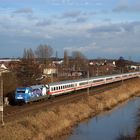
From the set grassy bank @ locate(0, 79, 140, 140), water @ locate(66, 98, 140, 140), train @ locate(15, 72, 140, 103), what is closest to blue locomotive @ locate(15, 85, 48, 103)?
train @ locate(15, 72, 140, 103)

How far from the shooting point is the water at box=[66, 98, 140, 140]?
35.4m

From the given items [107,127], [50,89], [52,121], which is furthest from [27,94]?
[52,121]

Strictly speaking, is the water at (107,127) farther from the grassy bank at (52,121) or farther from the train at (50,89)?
the train at (50,89)

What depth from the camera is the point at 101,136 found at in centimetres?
3550

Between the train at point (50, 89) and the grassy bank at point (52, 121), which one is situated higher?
the train at point (50, 89)

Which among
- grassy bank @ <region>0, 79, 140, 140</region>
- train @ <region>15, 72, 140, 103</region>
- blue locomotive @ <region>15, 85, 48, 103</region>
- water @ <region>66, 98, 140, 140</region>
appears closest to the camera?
grassy bank @ <region>0, 79, 140, 140</region>

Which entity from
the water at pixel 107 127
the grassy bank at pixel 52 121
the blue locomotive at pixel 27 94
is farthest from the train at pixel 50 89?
the water at pixel 107 127

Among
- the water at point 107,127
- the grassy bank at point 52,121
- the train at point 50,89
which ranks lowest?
the water at point 107,127

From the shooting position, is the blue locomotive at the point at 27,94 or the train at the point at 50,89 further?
the train at the point at 50,89

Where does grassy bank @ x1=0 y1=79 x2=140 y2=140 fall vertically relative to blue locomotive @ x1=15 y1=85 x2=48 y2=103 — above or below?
below

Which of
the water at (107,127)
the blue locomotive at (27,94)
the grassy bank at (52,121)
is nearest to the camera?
the grassy bank at (52,121)

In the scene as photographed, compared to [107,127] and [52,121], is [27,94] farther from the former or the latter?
[52,121]

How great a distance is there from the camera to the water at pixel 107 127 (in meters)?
35.4

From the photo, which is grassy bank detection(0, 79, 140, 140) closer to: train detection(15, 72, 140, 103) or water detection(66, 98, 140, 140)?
water detection(66, 98, 140, 140)
